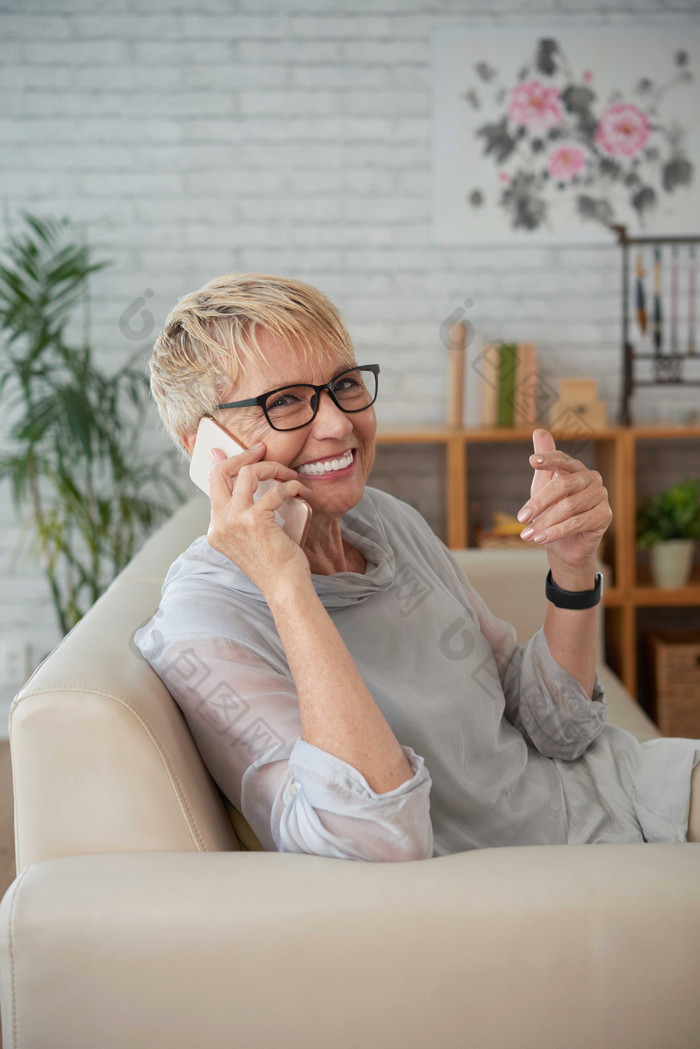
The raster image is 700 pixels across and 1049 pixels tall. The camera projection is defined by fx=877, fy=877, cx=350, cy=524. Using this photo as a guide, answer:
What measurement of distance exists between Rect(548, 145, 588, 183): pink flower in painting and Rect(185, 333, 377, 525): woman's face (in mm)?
2321

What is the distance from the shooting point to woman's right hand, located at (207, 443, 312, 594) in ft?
3.06

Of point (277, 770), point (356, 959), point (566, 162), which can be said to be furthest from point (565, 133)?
point (356, 959)

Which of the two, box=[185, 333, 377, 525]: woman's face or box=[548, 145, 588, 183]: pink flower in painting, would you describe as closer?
box=[185, 333, 377, 525]: woman's face

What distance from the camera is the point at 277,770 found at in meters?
0.94

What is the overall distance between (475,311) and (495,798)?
2.33 metres

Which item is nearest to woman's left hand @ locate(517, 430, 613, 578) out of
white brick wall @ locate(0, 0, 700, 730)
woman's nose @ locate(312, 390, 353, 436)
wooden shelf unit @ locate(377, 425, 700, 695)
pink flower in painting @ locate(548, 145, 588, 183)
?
woman's nose @ locate(312, 390, 353, 436)

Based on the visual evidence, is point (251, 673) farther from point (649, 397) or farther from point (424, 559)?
point (649, 397)

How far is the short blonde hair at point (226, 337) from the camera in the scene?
1070mm

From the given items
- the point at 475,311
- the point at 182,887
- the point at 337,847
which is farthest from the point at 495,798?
the point at 475,311

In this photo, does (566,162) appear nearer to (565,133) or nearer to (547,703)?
(565,133)

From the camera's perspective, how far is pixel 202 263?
3.12 meters

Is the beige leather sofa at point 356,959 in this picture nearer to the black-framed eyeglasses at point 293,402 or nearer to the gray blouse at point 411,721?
the gray blouse at point 411,721

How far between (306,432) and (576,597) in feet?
1.43

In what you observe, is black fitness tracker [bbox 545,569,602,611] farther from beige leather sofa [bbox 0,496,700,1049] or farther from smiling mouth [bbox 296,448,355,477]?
beige leather sofa [bbox 0,496,700,1049]
